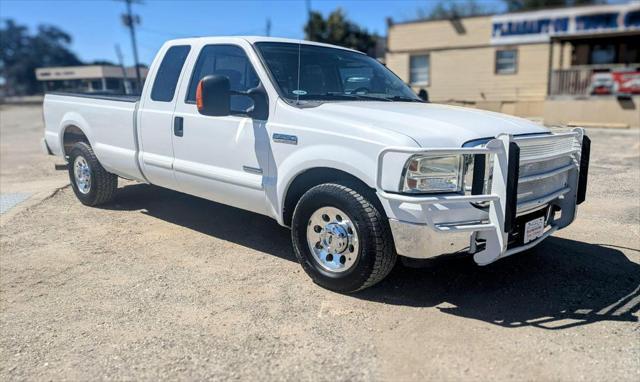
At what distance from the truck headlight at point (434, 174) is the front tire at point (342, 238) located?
1.18ft

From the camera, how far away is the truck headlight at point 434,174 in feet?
11.2

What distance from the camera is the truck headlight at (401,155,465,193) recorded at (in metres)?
3.41

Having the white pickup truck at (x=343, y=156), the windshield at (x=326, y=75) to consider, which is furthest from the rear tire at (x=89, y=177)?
the windshield at (x=326, y=75)

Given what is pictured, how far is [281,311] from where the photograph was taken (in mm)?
3756

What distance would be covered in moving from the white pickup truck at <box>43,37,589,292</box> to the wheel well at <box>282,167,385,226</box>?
1 cm

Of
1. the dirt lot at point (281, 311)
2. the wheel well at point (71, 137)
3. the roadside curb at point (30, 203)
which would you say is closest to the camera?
the dirt lot at point (281, 311)

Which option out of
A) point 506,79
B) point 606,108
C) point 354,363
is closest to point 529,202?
point 354,363

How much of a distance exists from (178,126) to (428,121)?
8.08 ft

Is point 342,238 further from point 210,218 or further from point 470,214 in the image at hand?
point 210,218

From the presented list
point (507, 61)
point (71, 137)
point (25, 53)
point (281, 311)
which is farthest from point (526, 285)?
point (25, 53)

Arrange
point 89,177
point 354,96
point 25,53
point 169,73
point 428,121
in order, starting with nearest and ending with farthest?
point 428,121 → point 354,96 → point 169,73 → point 89,177 → point 25,53

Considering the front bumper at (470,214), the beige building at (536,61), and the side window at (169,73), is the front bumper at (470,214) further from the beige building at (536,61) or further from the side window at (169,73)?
the beige building at (536,61)

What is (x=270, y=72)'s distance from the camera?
4.38 metres

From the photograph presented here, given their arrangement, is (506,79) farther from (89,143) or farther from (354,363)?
(354,363)
